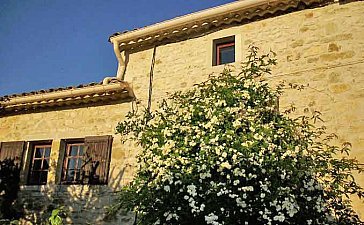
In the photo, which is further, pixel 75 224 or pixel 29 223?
pixel 29 223

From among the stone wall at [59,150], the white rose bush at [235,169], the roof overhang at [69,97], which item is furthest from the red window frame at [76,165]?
the white rose bush at [235,169]

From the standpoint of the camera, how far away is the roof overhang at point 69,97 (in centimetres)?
866

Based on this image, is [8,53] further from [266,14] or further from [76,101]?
[266,14]

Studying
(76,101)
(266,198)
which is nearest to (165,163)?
(266,198)

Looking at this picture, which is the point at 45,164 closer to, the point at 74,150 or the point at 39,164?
the point at 39,164

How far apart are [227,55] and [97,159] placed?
337 cm

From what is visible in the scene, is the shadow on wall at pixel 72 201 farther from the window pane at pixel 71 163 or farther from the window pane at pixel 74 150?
the window pane at pixel 74 150

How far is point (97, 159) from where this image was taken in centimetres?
862

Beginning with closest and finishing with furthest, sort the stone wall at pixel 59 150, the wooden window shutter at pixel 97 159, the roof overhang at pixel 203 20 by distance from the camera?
the roof overhang at pixel 203 20 → the stone wall at pixel 59 150 → the wooden window shutter at pixel 97 159

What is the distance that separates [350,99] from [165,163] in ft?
10.5

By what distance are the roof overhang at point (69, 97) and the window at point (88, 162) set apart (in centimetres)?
87

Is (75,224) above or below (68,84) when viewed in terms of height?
below

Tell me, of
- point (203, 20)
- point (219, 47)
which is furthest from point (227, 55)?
point (203, 20)

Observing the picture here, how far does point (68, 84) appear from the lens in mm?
9281
